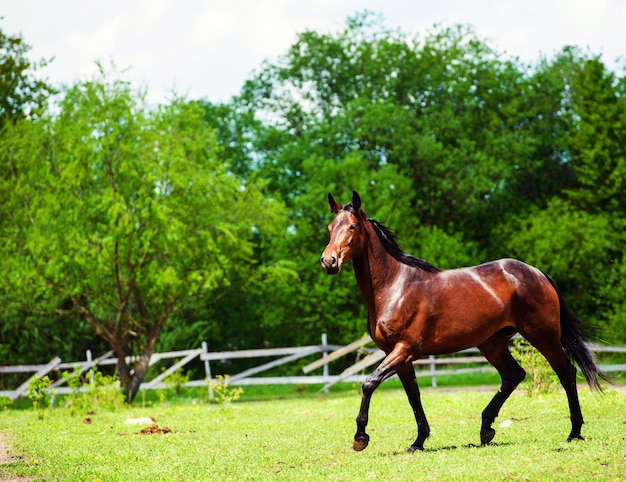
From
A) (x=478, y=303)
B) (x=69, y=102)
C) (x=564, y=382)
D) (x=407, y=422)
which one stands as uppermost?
(x=69, y=102)

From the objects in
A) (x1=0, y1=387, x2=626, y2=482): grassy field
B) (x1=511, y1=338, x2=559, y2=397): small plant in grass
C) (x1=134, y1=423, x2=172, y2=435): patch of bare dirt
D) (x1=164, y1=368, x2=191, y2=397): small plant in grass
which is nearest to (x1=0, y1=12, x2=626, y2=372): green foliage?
(x1=164, y1=368, x2=191, y2=397): small plant in grass

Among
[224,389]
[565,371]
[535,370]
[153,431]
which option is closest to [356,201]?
[565,371]

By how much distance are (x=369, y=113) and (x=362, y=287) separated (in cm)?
2521

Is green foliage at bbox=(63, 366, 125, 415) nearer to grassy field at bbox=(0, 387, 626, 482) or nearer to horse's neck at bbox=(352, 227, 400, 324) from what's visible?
grassy field at bbox=(0, 387, 626, 482)

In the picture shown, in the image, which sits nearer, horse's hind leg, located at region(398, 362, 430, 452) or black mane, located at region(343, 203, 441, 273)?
horse's hind leg, located at region(398, 362, 430, 452)

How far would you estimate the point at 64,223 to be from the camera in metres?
18.9

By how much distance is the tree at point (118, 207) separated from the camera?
18594 millimetres

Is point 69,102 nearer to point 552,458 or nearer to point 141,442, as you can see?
point 141,442

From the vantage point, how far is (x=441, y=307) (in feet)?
27.1

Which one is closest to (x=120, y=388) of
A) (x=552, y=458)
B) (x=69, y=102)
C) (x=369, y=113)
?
(x=69, y=102)

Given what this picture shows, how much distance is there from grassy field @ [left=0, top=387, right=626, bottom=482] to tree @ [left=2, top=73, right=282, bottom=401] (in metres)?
3.92

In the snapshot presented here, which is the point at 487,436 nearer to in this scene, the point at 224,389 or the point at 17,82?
the point at 224,389

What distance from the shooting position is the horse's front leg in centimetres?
785

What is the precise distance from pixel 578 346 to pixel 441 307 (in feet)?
5.17
